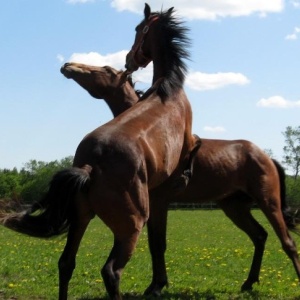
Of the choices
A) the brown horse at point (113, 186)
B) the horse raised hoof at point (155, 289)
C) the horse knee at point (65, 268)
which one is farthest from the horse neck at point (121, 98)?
the horse knee at point (65, 268)

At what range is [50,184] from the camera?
598 cm

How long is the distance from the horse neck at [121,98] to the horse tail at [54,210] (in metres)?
2.66

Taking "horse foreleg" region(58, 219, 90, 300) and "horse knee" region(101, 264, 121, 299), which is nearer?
"horse knee" region(101, 264, 121, 299)

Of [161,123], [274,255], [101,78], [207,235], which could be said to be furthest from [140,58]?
[207,235]

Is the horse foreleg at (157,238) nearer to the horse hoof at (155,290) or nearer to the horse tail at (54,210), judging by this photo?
the horse hoof at (155,290)

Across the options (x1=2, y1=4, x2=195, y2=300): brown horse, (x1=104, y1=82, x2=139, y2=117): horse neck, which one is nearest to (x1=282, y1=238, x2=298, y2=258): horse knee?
(x1=2, y1=4, x2=195, y2=300): brown horse

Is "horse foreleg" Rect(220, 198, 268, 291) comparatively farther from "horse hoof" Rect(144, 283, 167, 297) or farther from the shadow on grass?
"horse hoof" Rect(144, 283, 167, 297)

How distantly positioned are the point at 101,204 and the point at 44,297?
276cm

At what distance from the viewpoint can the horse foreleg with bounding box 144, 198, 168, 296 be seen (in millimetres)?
8102

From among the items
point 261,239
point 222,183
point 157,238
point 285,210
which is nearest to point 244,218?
point 261,239

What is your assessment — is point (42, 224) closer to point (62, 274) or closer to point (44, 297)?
point (62, 274)

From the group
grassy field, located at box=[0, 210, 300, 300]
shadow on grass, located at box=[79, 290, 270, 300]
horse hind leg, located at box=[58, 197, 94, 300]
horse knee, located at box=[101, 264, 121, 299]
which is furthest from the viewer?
grassy field, located at box=[0, 210, 300, 300]

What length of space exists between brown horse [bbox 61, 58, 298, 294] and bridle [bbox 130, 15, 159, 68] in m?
0.38

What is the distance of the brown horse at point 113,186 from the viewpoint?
5695 mm
